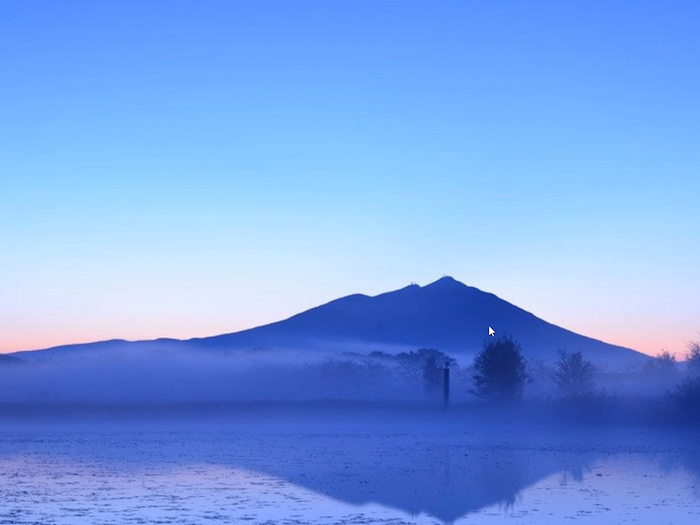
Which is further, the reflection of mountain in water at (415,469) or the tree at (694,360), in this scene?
the tree at (694,360)

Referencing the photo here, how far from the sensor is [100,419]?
85.1 metres

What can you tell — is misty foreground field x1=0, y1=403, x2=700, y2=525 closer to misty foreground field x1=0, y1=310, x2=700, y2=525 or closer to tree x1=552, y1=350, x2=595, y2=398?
misty foreground field x1=0, y1=310, x2=700, y2=525

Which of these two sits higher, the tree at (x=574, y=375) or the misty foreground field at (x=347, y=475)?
the tree at (x=574, y=375)

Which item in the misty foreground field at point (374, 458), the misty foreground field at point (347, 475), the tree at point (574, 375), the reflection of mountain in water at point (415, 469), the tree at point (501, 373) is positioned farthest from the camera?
the tree at point (574, 375)

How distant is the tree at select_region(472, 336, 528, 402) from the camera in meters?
87.0

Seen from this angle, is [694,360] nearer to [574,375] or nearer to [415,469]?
[574,375]

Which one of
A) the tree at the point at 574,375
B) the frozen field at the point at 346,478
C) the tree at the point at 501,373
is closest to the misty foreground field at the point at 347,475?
the frozen field at the point at 346,478

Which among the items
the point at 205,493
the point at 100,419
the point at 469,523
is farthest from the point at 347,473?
the point at 100,419

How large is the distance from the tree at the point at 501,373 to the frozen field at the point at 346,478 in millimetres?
21727

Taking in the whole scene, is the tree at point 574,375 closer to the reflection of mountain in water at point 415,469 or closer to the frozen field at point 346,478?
the frozen field at point 346,478

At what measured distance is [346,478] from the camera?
37625mm

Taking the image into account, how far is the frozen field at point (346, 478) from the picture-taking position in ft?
93.5

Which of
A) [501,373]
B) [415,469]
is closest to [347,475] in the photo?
[415,469]

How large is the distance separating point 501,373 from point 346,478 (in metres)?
51.2
